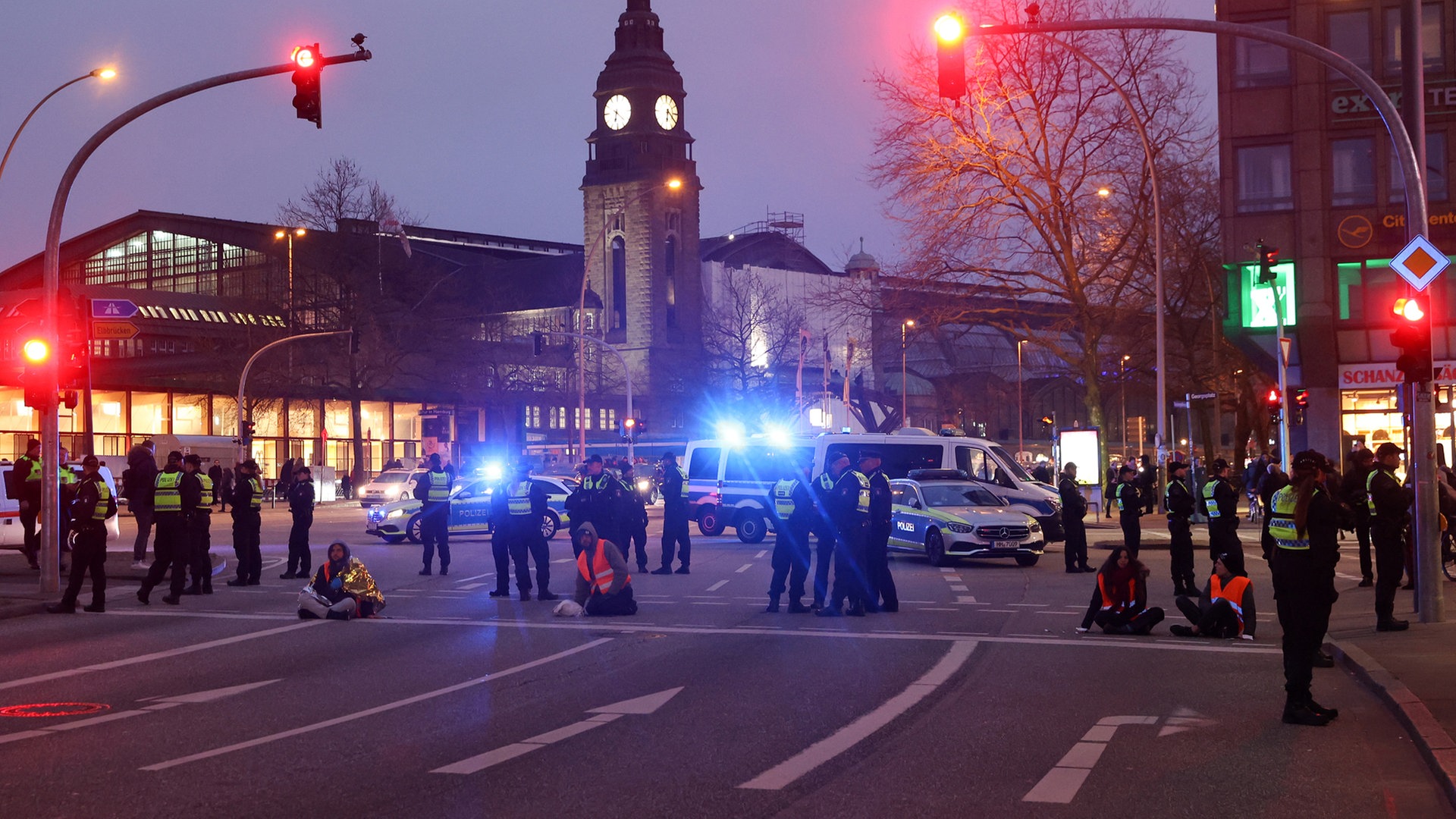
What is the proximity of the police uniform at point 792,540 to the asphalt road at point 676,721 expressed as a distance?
2.82 feet

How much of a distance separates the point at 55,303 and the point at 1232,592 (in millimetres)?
14813

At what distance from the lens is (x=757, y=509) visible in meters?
31.7

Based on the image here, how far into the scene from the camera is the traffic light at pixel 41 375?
2039 cm

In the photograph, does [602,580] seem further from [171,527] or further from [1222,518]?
[1222,518]

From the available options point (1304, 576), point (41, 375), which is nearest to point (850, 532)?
point (1304, 576)

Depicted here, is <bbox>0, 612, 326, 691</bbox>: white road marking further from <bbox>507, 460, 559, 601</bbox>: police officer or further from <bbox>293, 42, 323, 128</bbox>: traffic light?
<bbox>293, 42, 323, 128</bbox>: traffic light

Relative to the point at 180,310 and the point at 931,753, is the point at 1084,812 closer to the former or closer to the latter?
the point at 931,753

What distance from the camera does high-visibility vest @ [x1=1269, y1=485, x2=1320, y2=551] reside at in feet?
33.3

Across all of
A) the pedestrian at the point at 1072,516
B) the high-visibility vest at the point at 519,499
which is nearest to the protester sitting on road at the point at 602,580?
the high-visibility vest at the point at 519,499

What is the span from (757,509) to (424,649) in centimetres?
1769

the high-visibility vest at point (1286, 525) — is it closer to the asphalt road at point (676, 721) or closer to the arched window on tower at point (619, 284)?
the asphalt road at point (676, 721)

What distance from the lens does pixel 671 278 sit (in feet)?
392

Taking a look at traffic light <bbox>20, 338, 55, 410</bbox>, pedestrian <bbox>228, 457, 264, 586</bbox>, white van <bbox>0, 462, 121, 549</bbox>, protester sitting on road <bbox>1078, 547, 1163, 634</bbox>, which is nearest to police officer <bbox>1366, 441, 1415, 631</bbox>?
protester sitting on road <bbox>1078, 547, 1163, 634</bbox>

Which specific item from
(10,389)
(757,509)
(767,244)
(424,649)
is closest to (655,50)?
(767,244)
